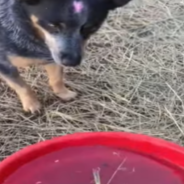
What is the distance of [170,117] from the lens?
7.47 ft

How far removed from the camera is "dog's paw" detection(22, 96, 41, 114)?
7.46 feet

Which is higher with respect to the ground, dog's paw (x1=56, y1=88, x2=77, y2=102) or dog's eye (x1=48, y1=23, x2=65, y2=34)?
dog's eye (x1=48, y1=23, x2=65, y2=34)

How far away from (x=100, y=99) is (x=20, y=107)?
1.15ft

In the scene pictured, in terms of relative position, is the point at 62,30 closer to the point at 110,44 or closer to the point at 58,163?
the point at 58,163

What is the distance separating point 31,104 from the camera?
2.28 meters

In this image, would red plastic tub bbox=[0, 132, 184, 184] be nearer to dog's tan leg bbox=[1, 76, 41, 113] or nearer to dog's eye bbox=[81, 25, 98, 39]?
dog's eye bbox=[81, 25, 98, 39]

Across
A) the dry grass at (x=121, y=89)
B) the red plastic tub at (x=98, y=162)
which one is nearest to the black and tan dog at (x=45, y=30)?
the dry grass at (x=121, y=89)

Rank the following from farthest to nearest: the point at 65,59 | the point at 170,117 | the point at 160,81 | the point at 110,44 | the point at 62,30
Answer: the point at 110,44 → the point at 160,81 → the point at 170,117 → the point at 65,59 → the point at 62,30

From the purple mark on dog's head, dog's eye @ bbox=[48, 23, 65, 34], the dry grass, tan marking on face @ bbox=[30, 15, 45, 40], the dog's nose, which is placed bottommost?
the dry grass

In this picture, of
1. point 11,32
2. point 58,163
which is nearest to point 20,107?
point 11,32

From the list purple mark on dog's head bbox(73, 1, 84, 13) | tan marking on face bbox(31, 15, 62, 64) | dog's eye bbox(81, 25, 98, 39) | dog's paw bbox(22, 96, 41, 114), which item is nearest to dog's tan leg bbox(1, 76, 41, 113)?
dog's paw bbox(22, 96, 41, 114)

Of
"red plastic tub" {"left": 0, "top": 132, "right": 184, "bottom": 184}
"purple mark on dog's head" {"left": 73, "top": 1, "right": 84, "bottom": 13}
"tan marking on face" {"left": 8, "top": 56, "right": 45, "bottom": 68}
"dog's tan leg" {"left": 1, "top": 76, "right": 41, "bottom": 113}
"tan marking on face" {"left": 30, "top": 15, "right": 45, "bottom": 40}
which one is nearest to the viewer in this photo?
"red plastic tub" {"left": 0, "top": 132, "right": 184, "bottom": 184}

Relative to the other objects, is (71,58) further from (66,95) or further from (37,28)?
(66,95)

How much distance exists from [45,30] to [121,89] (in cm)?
71
